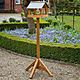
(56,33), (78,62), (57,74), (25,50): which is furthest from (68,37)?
(57,74)

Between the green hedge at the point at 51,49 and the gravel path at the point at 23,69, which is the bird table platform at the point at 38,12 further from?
the green hedge at the point at 51,49

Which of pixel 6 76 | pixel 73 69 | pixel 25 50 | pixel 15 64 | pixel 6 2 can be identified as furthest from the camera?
pixel 6 2

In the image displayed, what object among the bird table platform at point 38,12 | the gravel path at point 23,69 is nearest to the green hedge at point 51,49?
the gravel path at point 23,69

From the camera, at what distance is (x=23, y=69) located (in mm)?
8461

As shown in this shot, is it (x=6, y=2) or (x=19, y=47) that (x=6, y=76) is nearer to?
(x=19, y=47)

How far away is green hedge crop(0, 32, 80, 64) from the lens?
9109mm

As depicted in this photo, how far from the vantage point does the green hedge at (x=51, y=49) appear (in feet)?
29.9

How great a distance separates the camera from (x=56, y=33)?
13266mm

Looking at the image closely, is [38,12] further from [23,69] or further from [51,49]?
[51,49]

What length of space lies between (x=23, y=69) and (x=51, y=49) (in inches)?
54.8

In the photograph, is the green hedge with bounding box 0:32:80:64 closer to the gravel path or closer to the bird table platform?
the gravel path

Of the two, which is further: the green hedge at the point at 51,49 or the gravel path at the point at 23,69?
the green hedge at the point at 51,49

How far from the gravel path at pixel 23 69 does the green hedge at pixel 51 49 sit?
196 mm

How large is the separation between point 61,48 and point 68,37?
269 centimetres
